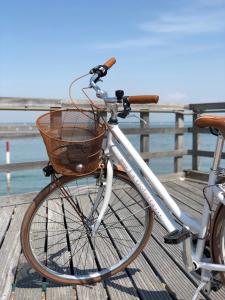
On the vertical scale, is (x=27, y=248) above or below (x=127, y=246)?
above

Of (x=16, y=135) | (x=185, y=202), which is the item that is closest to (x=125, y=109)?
(x=16, y=135)

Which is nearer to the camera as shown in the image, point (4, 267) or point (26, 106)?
point (4, 267)

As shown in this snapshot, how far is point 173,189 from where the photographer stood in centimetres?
483

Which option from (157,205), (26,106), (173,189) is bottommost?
(173,189)

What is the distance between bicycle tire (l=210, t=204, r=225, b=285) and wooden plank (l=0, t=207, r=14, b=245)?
1784 mm

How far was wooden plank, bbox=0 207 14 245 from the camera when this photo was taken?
10.6 ft

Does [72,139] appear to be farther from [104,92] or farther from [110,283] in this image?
[110,283]

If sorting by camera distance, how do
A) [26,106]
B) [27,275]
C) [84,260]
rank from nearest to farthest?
[27,275] → [84,260] → [26,106]

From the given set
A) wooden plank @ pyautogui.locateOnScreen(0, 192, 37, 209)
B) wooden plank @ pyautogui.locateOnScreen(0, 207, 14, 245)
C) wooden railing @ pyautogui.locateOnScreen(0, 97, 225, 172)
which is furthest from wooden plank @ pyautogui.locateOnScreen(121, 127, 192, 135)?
wooden plank @ pyautogui.locateOnScreen(0, 207, 14, 245)

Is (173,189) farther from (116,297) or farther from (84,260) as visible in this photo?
(116,297)

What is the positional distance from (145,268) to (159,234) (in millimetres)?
648

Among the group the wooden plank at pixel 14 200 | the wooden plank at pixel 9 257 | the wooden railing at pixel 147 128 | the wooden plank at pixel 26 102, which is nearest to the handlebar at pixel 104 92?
the wooden plank at pixel 9 257

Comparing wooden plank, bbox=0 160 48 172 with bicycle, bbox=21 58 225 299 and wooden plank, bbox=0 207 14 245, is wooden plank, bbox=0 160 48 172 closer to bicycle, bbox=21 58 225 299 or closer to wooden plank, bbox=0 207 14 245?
wooden plank, bbox=0 207 14 245

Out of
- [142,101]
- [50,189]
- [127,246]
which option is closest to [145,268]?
[127,246]
